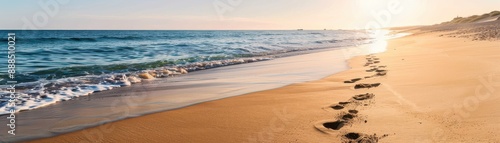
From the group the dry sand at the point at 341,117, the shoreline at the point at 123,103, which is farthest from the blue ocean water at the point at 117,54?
the dry sand at the point at 341,117

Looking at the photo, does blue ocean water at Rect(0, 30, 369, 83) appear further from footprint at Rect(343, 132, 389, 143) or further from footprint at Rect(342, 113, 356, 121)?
footprint at Rect(343, 132, 389, 143)

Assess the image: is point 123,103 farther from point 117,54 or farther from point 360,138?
point 117,54

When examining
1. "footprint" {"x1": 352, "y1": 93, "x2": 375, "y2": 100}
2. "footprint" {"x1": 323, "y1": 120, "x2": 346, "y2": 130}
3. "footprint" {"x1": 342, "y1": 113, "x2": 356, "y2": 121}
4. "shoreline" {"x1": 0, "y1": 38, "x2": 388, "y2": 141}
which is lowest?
"shoreline" {"x1": 0, "y1": 38, "x2": 388, "y2": 141}

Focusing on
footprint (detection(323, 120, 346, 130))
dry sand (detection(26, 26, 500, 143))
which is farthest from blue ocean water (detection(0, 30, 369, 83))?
footprint (detection(323, 120, 346, 130))

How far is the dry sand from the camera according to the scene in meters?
3.03

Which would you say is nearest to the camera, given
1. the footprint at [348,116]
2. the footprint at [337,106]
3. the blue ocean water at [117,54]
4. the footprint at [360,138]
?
the footprint at [360,138]

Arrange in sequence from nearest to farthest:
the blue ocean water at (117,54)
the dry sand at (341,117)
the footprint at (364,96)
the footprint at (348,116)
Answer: the dry sand at (341,117) → the footprint at (348,116) → the footprint at (364,96) → the blue ocean water at (117,54)

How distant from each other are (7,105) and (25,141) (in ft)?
7.79

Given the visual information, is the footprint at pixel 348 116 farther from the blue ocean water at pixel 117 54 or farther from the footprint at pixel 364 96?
the blue ocean water at pixel 117 54

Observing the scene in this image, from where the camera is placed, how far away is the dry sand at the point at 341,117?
303cm

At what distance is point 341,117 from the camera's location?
12.1ft

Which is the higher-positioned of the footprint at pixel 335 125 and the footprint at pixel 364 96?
the footprint at pixel 364 96

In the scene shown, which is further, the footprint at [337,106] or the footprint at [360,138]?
the footprint at [337,106]

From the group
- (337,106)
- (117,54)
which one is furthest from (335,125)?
(117,54)
